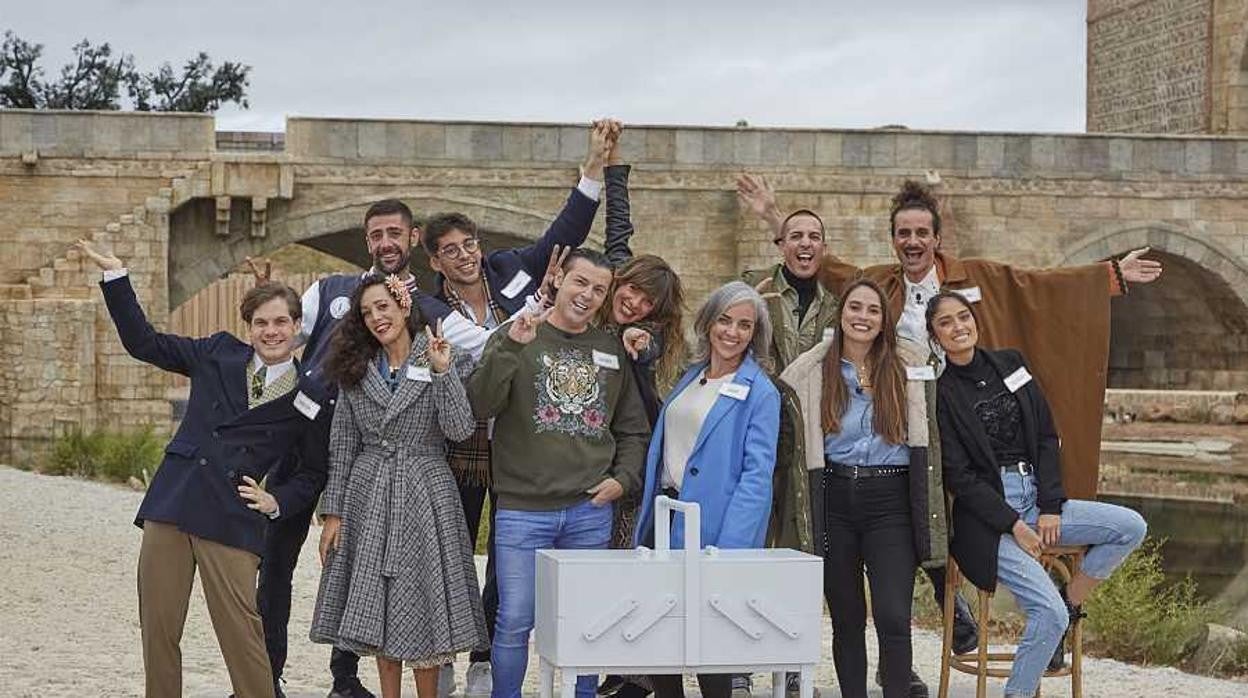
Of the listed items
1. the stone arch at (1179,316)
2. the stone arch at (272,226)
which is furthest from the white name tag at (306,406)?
the stone arch at (1179,316)

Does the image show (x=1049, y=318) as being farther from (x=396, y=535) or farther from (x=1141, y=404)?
(x=1141, y=404)

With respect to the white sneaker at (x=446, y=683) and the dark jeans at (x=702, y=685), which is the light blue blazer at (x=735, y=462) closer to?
the dark jeans at (x=702, y=685)

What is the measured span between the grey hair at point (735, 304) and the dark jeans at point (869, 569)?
0.43m

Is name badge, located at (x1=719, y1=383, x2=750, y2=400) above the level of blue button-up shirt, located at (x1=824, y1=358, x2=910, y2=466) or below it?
above

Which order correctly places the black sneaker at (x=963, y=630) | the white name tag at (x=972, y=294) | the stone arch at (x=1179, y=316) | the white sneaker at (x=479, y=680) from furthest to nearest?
the stone arch at (x=1179, y=316) → the black sneaker at (x=963, y=630) → the white name tag at (x=972, y=294) → the white sneaker at (x=479, y=680)

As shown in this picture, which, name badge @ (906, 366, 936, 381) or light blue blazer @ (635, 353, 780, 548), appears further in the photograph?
name badge @ (906, 366, 936, 381)

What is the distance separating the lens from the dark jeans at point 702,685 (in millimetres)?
4969

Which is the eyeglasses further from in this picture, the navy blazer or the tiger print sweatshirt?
the tiger print sweatshirt

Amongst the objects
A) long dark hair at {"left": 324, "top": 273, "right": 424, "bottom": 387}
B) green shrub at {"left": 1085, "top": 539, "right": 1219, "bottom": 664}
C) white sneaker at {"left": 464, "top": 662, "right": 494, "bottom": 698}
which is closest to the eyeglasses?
long dark hair at {"left": 324, "top": 273, "right": 424, "bottom": 387}

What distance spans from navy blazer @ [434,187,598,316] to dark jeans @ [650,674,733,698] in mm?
1442

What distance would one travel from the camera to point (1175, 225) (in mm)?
21250

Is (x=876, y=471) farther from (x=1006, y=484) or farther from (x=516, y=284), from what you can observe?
(x=516, y=284)

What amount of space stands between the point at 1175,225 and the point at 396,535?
17.8 meters

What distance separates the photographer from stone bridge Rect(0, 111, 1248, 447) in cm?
1850
